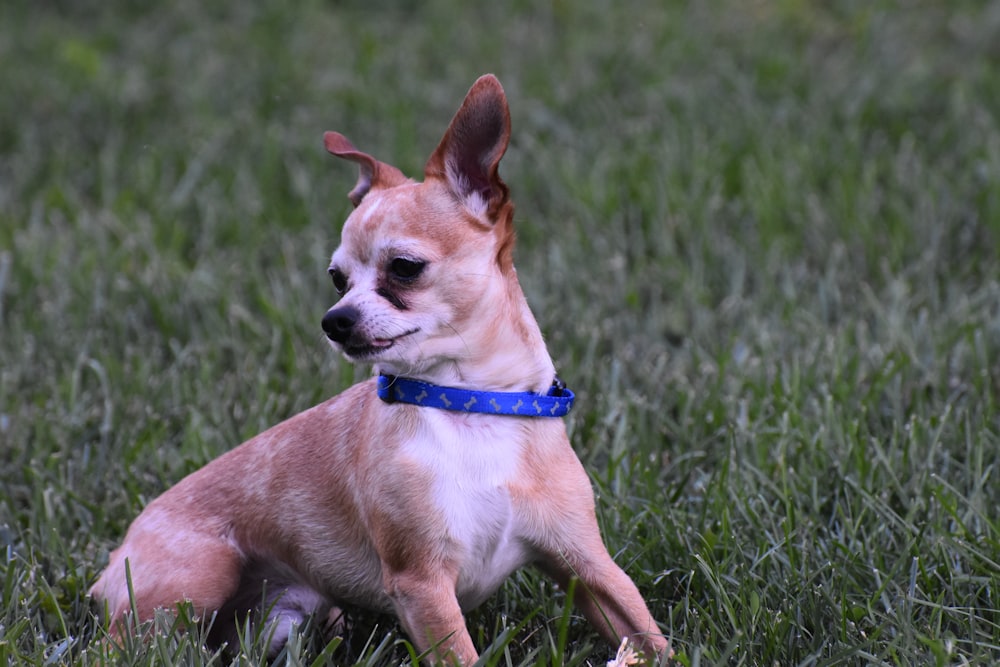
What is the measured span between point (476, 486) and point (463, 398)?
0.20 m

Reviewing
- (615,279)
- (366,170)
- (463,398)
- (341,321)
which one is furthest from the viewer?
(615,279)

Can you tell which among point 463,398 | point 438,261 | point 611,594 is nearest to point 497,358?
point 463,398

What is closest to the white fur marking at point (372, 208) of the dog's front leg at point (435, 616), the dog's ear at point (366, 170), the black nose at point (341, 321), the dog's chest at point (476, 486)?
the dog's ear at point (366, 170)

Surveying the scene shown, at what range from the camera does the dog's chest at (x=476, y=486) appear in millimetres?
2771

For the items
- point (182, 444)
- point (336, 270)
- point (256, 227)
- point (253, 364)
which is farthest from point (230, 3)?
point (336, 270)

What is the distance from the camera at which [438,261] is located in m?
2.81

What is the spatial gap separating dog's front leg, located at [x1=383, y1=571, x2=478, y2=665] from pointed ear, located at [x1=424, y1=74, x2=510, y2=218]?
85 centimetres

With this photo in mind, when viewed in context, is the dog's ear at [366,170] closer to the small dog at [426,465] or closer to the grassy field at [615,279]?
the small dog at [426,465]

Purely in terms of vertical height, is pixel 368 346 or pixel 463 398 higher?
pixel 368 346

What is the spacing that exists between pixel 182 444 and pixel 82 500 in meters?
0.47

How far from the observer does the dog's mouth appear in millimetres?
2738

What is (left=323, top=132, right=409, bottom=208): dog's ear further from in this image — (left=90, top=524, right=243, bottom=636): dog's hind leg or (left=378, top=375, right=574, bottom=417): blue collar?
(left=90, top=524, right=243, bottom=636): dog's hind leg

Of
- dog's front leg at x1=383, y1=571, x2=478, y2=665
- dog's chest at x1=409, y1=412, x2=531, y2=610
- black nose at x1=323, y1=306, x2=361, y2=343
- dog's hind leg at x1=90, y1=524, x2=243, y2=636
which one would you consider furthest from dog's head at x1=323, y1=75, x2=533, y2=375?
dog's hind leg at x1=90, y1=524, x2=243, y2=636

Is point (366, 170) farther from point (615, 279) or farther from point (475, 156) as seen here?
point (615, 279)
